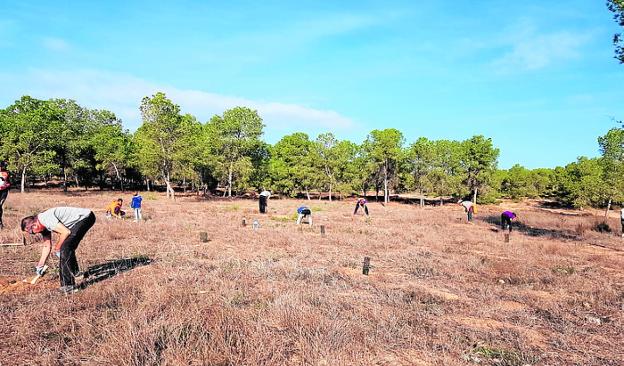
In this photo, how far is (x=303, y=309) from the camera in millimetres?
5977

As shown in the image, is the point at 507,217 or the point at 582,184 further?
the point at 582,184

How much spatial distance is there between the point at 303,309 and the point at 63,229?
4.49m

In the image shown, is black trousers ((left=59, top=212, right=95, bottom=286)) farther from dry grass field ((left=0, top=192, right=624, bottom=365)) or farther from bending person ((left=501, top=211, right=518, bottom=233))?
bending person ((left=501, top=211, right=518, bottom=233))

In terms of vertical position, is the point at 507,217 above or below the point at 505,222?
above

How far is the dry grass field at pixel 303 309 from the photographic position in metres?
4.61

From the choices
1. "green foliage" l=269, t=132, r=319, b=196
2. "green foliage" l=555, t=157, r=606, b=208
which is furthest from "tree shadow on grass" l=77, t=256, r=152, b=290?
"green foliage" l=555, t=157, r=606, b=208

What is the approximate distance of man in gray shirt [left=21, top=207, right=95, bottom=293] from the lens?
6578 mm

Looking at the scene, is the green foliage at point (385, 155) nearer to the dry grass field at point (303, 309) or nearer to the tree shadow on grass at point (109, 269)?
the dry grass field at point (303, 309)

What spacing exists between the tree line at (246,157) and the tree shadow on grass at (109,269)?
2778 cm

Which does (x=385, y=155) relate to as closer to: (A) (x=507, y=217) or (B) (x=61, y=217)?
(A) (x=507, y=217)

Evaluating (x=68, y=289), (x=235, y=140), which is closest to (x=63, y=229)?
(x=68, y=289)

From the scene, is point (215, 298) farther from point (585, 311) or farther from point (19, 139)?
point (19, 139)

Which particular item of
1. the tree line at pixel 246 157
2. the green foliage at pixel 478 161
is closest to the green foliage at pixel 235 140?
the tree line at pixel 246 157

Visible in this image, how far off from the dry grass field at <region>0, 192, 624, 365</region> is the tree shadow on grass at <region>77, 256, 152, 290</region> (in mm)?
30
